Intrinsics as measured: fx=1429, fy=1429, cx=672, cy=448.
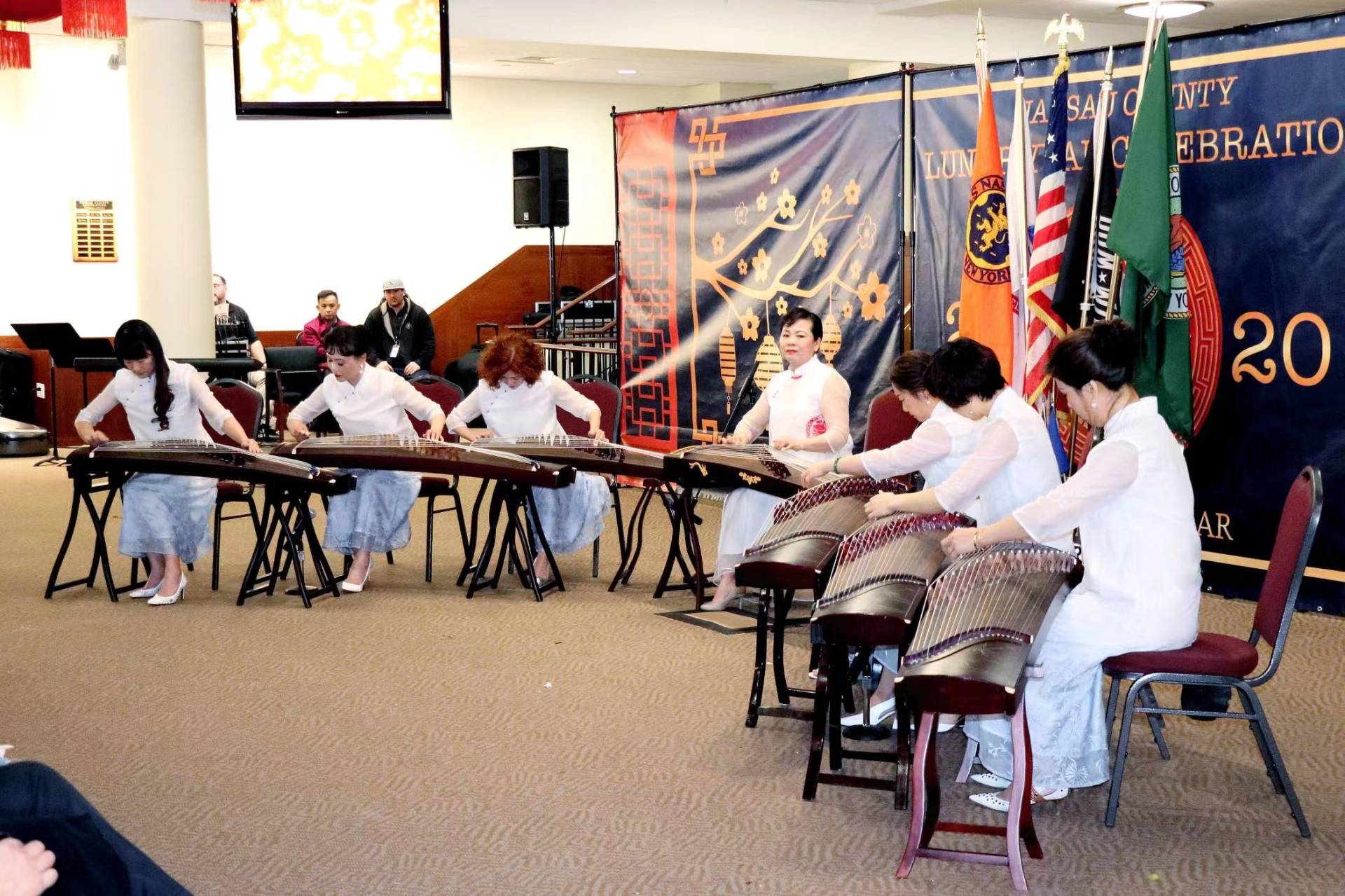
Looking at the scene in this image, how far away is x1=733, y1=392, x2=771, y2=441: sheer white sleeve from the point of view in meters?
5.32

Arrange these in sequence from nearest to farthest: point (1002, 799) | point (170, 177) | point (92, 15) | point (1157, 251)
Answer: point (1002, 799) < point (92, 15) < point (1157, 251) < point (170, 177)

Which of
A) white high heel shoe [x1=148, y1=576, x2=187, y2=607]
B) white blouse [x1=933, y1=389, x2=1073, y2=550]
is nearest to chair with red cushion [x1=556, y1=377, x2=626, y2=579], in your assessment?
white high heel shoe [x1=148, y1=576, x2=187, y2=607]

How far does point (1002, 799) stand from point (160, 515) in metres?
3.44

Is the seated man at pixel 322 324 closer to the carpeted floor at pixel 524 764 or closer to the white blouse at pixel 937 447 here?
the carpeted floor at pixel 524 764

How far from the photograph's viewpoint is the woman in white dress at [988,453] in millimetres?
3602

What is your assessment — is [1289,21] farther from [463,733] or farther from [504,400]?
[463,733]

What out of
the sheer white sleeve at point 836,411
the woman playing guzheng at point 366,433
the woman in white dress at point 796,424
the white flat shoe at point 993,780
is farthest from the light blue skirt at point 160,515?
the white flat shoe at point 993,780

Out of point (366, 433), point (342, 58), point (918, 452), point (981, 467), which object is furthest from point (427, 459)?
point (342, 58)

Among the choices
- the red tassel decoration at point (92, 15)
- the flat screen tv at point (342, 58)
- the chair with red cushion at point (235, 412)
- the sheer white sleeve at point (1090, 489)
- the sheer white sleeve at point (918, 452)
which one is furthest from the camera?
the flat screen tv at point (342, 58)

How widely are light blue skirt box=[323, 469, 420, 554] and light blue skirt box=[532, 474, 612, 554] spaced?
0.54m

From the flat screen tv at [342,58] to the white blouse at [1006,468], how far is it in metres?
4.39

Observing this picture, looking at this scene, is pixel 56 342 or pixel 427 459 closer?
pixel 427 459

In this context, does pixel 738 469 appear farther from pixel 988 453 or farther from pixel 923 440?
pixel 988 453

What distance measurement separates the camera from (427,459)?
5.20 metres
